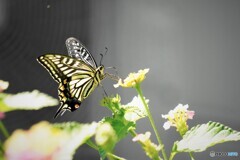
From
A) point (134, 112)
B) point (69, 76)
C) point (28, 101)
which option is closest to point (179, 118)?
point (134, 112)

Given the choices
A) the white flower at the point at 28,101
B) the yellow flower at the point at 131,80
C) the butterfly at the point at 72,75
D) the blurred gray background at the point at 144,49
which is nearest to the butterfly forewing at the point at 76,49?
the butterfly at the point at 72,75

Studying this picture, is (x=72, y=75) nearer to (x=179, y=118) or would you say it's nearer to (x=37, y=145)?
(x=179, y=118)

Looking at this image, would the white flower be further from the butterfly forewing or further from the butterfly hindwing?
the butterfly forewing

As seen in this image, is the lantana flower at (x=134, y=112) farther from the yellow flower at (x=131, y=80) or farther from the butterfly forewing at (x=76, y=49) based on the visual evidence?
the butterfly forewing at (x=76, y=49)

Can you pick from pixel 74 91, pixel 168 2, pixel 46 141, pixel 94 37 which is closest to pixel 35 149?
pixel 46 141

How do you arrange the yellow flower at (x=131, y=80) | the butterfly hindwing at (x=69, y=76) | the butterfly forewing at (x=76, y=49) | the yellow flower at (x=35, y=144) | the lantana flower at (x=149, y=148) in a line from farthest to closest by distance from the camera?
the butterfly forewing at (x=76, y=49)
the butterfly hindwing at (x=69, y=76)
the yellow flower at (x=131, y=80)
the lantana flower at (x=149, y=148)
the yellow flower at (x=35, y=144)

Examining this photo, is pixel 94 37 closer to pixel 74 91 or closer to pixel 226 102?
pixel 226 102
